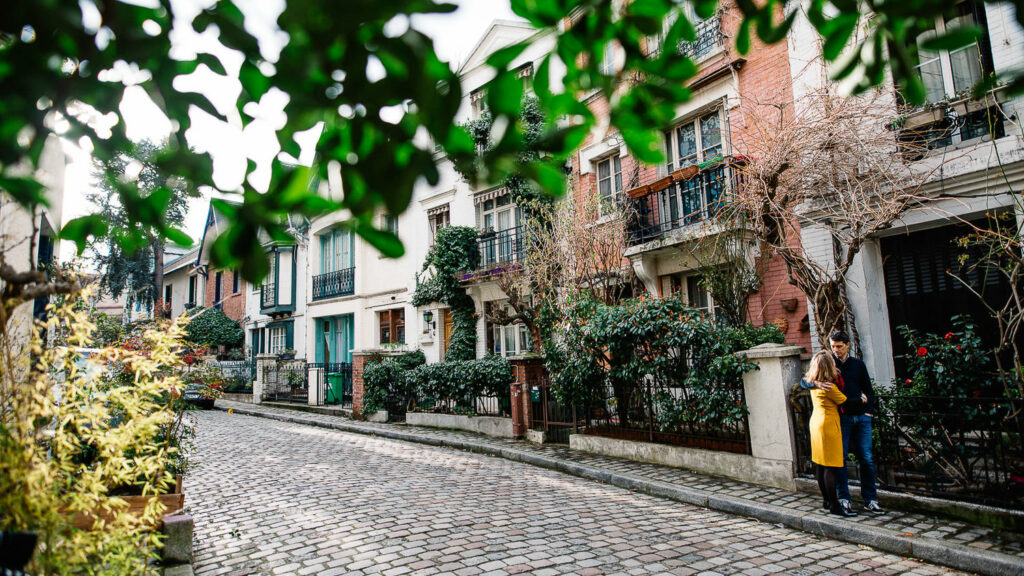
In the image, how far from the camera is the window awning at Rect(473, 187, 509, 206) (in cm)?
1596

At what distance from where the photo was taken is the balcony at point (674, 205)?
10.9m

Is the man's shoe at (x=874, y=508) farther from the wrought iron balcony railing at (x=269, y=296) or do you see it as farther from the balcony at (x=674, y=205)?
the wrought iron balcony railing at (x=269, y=296)

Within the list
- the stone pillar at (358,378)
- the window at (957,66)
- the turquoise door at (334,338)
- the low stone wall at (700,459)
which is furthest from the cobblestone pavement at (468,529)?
the turquoise door at (334,338)

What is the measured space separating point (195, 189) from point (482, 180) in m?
0.87

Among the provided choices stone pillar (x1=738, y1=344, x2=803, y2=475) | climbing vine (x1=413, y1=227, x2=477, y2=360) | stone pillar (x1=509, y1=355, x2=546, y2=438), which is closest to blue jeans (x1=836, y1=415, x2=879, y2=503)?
stone pillar (x1=738, y1=344, x2=803, y2=475)

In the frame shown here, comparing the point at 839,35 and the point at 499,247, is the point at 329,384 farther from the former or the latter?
the point at 839,35

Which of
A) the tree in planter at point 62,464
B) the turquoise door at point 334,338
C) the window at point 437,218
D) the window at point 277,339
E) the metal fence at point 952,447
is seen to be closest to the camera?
the tree in planter at point 62,464

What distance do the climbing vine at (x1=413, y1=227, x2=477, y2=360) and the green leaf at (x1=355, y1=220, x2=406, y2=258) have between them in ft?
46.8

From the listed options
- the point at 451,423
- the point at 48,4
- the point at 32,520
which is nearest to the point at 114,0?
the point at 48,4

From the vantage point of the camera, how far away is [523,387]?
10.8 metres

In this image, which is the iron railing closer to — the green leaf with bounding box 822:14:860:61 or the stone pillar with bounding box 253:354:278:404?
the stone pillar with bounding box 253:354:278:404

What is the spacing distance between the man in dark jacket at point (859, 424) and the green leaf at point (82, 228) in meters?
6.17

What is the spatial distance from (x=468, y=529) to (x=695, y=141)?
31.2 feet

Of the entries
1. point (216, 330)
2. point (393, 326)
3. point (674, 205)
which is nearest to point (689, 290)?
point (674, 205)
